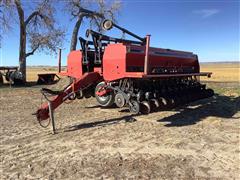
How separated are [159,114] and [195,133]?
214cm

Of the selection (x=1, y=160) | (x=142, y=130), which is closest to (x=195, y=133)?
(x=142, y=130)

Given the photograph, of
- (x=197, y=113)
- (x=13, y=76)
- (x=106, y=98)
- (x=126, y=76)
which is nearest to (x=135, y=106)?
(x=126, y=76)

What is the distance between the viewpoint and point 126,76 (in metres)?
7.59

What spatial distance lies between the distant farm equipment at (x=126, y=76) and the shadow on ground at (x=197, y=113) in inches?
13.4

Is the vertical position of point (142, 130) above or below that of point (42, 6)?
below

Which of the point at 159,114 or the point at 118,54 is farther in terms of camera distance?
the point at 159,114

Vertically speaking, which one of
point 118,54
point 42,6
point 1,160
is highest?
point 42,6

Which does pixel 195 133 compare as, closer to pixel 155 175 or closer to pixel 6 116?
pixel 155 175

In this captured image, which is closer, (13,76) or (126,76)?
(126,76)

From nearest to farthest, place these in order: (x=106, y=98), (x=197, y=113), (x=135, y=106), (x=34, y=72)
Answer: (x=135, y=106), (x=106, y=98), (x=197, y=113), (x=34, y=72)

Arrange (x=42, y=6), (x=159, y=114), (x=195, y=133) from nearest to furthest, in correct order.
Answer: (x=195, y=133)
(x=159, y=114)
(x=42, y=6)

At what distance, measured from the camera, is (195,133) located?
21.9 ft

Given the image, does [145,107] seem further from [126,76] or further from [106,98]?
[106,98]

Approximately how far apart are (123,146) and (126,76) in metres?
2.27
